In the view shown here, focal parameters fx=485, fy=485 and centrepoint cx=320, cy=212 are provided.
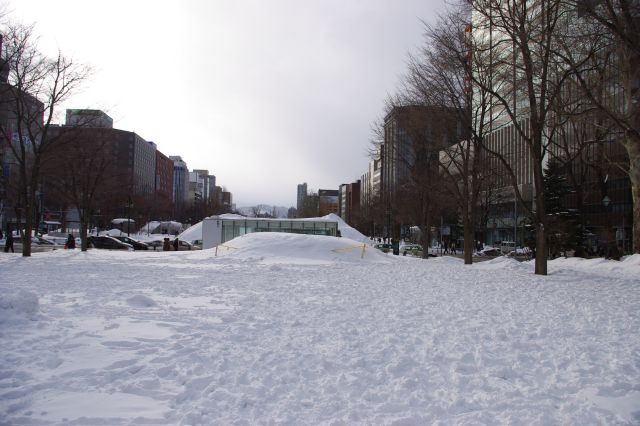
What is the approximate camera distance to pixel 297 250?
2603 cm

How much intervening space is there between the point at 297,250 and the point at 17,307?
1925cm

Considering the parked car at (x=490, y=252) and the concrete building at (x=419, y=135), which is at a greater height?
the concrete building at (x=419, y=135)

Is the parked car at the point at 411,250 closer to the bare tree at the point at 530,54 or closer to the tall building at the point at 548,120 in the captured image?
the tall building at the point at 548,120

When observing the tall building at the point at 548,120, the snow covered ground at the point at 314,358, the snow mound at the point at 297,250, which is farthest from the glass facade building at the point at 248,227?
the snow covered ground at the point at 314,358

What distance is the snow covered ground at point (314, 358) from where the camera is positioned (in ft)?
13.4

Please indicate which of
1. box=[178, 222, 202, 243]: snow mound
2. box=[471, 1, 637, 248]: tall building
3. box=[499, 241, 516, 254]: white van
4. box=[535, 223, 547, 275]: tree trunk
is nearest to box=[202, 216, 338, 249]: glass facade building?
box=[471, 1, 637, 248]: tall building

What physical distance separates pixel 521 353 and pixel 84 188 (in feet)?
105

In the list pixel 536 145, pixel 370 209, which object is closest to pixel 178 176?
pixel 370 209

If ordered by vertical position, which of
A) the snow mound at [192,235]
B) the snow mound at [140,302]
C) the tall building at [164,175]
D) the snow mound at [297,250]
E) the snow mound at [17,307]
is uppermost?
the tall building at [164,175]

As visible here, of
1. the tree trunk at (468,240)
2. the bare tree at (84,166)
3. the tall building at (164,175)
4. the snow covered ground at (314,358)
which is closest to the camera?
the snow covered ground at (314,358)

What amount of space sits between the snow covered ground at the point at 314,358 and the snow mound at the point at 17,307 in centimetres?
3

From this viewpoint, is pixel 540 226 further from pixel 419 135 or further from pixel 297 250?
pixel 297 250

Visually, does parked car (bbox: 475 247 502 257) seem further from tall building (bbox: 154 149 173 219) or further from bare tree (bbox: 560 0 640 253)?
tall building (bbox: 154 149 173 219)

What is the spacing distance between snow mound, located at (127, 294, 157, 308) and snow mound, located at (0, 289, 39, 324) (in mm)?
1796
